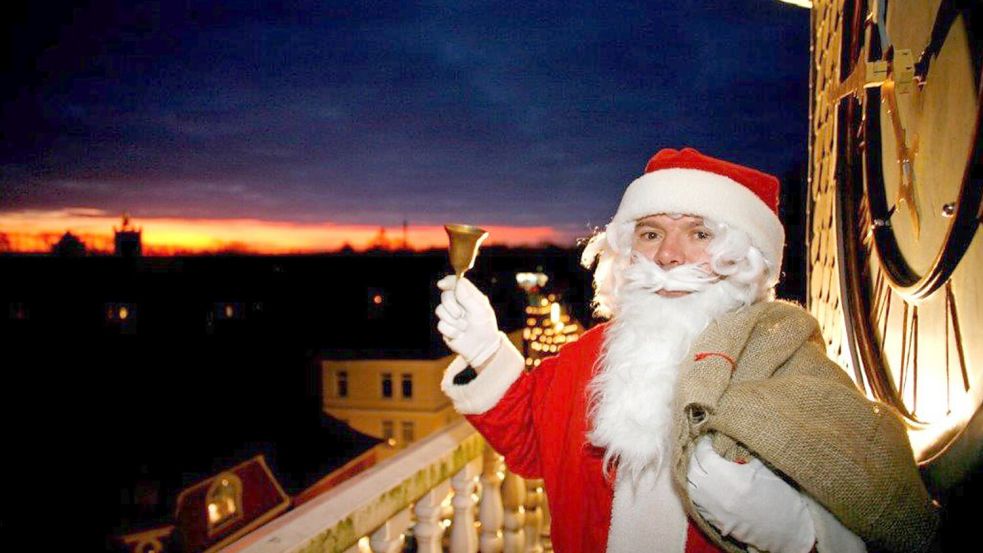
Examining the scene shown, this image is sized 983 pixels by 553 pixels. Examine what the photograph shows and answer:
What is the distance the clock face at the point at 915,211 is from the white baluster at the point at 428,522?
129 centimetres

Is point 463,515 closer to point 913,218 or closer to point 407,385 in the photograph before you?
point 913,218

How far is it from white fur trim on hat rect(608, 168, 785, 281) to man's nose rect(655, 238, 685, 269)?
0.10 meters

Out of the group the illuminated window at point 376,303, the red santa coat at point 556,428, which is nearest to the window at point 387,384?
the illuminated window at point 376,303

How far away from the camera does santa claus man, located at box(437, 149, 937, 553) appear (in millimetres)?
993

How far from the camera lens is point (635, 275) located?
5.13ft

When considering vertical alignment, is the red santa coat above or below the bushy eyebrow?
below

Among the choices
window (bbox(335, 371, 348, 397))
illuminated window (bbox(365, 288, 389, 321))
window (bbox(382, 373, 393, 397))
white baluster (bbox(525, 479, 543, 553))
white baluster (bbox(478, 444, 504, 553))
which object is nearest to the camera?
white baluster (bbox(478, 444, 504, 553))

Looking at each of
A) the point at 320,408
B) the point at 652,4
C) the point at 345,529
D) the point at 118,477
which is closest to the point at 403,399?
the point at 320,408

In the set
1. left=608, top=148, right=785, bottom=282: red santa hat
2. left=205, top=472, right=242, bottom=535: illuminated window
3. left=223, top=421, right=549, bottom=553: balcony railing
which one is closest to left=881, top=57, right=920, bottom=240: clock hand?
left=608, top=148, right=785, bottom=282: red santa hat

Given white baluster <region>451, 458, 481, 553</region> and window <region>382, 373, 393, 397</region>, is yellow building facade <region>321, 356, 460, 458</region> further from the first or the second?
white baluster <region>451, 458, 481, 553</region>

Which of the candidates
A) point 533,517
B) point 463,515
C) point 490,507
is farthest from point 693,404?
point 533,517

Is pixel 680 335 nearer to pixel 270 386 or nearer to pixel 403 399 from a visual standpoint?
pixel 403 399

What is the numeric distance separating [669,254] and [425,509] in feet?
3.54

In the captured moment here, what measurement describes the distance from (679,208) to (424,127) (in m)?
26.8
